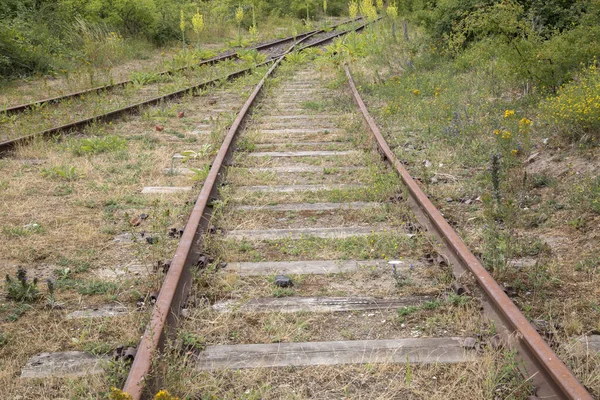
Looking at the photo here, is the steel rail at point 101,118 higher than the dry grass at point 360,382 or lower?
higher

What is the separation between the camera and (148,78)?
520 inches

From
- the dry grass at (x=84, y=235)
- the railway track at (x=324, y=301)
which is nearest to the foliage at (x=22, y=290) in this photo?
the dry grass at (x=84, y=235)

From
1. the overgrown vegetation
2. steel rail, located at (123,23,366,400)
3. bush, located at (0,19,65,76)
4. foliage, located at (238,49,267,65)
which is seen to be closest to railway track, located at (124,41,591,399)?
steel rail, located at (123,23,366,400)

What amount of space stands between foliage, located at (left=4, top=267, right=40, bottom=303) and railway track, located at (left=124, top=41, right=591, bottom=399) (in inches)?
35.7

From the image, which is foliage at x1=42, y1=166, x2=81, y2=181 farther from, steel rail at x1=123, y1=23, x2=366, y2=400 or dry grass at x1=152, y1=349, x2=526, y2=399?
dry grass at x1=152, y1=349, x2=526, y2=399

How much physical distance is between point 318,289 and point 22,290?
1.90m

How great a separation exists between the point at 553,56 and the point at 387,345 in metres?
5.93

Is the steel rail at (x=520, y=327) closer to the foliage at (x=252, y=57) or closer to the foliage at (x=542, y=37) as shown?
the foliage at (x=542, y=37)

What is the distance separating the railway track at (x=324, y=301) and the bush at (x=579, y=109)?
1.91 m

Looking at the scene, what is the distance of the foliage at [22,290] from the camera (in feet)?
12.9

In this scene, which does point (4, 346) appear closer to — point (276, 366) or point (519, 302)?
point (276, 366)

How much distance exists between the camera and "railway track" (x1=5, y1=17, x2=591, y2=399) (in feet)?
10.0

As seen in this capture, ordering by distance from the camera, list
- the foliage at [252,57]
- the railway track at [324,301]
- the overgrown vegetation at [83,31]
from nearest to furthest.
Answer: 1. the railway track at [324,301]
2. the overgrown vegetation at [83,31]
3. the foliage at [252,57]

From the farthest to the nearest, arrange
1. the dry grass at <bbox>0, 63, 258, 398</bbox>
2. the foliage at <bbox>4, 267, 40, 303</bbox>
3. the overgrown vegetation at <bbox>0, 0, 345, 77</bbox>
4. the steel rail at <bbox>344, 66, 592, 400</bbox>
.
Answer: the overgrown vegetation at <bbox>0, 0, 345, 77</bbox>
the foliage at <bbox>4, 267, 40, 303</bbox>
the dry grass at <bbox>0, 63, 258, 398</bbox>
the steel rail at <bbox>344, 66, 592, 400</bbox>
